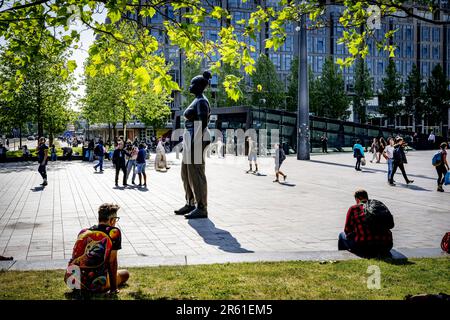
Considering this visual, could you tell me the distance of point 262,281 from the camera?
16.0 feet

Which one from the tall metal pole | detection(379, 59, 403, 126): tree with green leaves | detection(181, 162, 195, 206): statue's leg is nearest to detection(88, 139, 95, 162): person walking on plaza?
the tall metal pole

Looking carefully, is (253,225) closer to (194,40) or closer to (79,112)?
(194,40)

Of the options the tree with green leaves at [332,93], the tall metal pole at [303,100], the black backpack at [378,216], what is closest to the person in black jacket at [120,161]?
the black backpack at [378,216]

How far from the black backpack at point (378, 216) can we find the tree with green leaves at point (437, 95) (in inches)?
2285

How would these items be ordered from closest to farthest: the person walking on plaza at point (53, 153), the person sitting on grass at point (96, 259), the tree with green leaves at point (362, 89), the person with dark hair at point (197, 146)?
1. the person sitting on grass at point (96, 259)
2. the person with dark hair at point (197, 146)
3. the person walking on plaza at point (53, 153)
4. the tree with green leaves at point (362, 89)

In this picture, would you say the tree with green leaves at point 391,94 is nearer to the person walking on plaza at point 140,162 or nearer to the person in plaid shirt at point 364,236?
the person walking on plaza at point 140,162

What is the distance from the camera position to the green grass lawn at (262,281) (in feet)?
14.7

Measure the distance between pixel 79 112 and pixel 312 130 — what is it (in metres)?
21.8

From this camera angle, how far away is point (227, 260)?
5.75 meters

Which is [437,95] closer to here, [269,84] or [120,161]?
[269,84]

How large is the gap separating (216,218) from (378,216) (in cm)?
424

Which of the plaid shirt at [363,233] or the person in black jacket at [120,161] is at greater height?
the person in black jacket at [120,161]

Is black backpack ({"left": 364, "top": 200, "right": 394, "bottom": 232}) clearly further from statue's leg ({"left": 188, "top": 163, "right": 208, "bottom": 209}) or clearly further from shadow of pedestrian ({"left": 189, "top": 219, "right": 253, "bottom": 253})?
statue's leg ({"left": 188, "top": 163, "right": 208, "bottom": 209})

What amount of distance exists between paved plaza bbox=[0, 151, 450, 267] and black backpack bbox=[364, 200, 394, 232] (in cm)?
93
